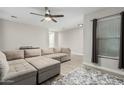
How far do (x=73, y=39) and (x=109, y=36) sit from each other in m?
4.58

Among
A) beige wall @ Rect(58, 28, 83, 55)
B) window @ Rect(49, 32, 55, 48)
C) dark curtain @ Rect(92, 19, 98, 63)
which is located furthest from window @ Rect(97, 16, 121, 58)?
window @ Rect(49, 32, 55, 48)

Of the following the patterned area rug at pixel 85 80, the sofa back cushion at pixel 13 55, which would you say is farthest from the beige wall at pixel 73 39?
the sofa back cushion at pixel 13 55

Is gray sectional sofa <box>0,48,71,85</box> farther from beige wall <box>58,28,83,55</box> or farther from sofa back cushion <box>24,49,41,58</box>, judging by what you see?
beige wall <box>58,28,83,55</box>

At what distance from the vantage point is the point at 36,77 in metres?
2.14

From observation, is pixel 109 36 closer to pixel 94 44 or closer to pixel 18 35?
pixel 94 44

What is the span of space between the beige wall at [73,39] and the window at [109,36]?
11.8ft

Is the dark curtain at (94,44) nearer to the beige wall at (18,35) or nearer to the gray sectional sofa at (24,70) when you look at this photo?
the gray sectional sofa at (24,70)

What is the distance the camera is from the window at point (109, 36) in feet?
9.07

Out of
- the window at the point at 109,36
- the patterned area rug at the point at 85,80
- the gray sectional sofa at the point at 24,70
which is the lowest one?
the patterned area rug at the point at 85,80

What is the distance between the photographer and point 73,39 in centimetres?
750

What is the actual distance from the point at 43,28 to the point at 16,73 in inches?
205

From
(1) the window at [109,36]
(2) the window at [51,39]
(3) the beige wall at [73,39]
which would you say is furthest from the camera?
(2) the window at [51,39]
